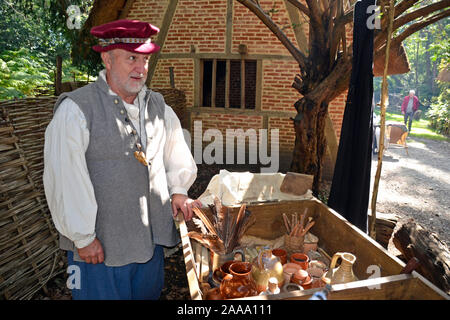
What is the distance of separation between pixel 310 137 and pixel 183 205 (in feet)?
8.87

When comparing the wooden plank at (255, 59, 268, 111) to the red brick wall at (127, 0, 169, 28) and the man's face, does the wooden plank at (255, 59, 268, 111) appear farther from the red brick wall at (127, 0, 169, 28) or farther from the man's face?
the man's face

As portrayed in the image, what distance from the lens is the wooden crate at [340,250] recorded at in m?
1.59

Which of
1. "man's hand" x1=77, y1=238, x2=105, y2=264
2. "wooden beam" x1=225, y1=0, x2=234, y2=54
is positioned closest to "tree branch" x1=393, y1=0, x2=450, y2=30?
"man's hand" x1=77, y1=238, x2=105, y2=264

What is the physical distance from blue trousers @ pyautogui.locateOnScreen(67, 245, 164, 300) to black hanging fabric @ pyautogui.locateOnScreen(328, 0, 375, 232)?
6.77ft

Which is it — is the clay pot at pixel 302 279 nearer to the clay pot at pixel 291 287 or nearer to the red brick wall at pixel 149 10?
the clay pot at pixel 291 287

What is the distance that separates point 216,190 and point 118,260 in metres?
1.29

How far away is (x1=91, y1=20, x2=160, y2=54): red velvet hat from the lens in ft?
5.67

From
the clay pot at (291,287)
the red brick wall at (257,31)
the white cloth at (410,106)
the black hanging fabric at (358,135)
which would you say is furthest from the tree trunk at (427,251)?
the white cloth at (410,106)

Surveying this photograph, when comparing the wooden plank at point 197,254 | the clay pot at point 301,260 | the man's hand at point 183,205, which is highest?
the man's hand at point 183,205

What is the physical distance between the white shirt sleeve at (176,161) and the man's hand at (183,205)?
1.4 inches

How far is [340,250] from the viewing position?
8.06ft

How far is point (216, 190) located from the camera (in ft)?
9.75
